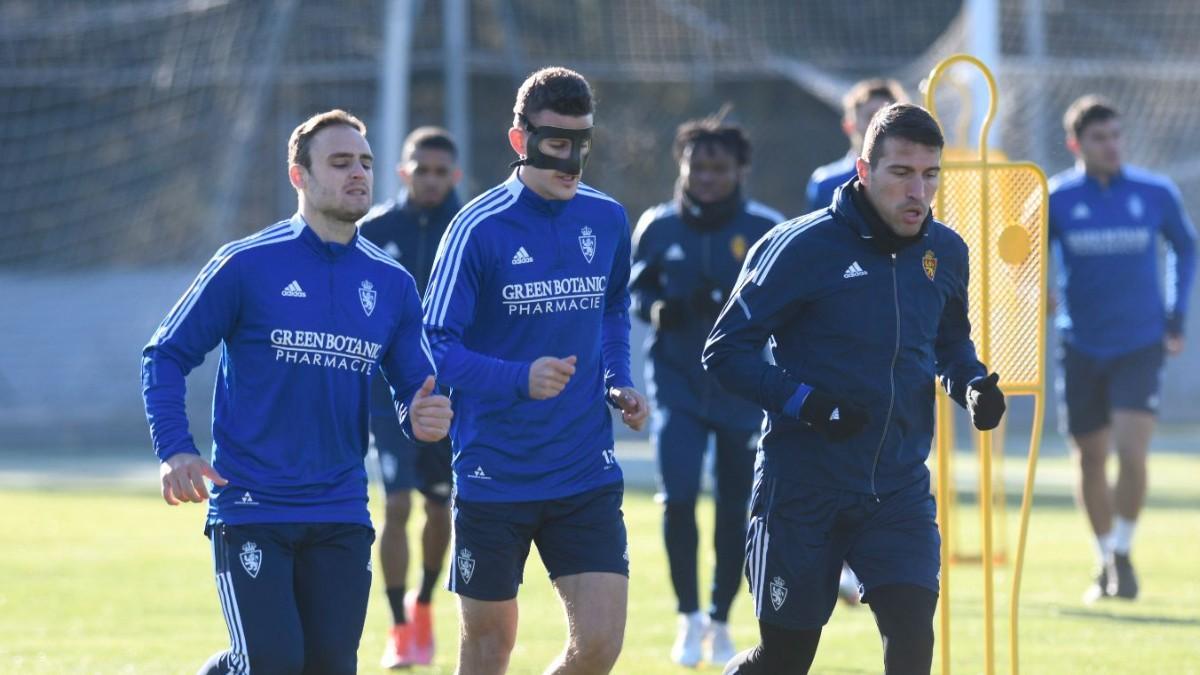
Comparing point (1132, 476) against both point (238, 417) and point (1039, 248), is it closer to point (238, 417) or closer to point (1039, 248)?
point (1039, 248)

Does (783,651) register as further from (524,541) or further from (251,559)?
(251,559)

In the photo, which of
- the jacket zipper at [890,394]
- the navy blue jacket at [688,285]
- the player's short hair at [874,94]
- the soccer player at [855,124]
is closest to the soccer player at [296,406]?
the jacket zipper at [890,394]

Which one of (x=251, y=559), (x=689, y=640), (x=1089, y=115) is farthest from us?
(x=1089, y=115)

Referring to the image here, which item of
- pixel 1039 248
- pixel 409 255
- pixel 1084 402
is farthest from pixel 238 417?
pixel 1084 402

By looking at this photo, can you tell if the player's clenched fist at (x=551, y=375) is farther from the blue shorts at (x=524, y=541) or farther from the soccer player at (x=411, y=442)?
the soccer player at (x=411, y=442)

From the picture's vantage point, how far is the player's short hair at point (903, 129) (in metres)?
6.14

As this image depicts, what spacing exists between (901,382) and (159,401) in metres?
2.27

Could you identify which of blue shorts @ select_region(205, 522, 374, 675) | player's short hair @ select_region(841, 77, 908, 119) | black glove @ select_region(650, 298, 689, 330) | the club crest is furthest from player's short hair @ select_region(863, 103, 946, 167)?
player's short hair @ select_region(841, 77, 908, 119)

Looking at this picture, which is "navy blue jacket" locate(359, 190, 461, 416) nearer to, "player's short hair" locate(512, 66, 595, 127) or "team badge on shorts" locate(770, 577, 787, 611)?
"player's short hair" locate(512, 66, 595, 127)

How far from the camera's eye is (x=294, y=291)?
20.4 feet

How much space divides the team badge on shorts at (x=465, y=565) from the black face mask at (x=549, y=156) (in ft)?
4.29

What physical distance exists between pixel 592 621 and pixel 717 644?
10.3ft

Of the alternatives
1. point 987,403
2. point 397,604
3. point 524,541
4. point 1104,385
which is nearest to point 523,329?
point 524,541

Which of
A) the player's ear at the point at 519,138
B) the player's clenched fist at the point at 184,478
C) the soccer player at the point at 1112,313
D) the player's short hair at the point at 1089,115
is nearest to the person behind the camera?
the player's clenched fist at the point at 184,478
